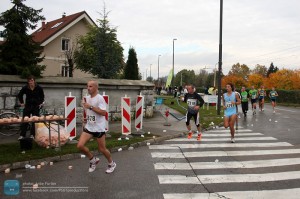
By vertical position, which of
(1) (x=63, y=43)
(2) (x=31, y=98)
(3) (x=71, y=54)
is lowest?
(2) (x=31, y=98)

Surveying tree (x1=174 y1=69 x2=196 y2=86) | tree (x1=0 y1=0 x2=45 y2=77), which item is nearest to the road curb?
tree (x1=0 y1=0 x2=45 y2=77)

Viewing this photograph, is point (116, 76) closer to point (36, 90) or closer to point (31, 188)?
point (36, 90)

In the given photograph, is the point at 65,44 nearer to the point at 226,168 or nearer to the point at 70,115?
the point at 70,115

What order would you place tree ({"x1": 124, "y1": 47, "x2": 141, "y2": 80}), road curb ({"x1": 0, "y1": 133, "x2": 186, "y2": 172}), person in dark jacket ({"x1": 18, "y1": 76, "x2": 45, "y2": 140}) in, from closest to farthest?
road curb ({"x1": 0, "y1": 133, "x2": 186, "y2": 172}) < person in dark jacket ({"x1": 18, "y1": 76, "x2": 45, "y2": 140}) < tree ({"x1": 124, "y1": 47, "x2": 141, "y2": 80})

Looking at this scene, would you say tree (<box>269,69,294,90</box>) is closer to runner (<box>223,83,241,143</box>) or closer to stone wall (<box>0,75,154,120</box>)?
stone wall (<box>0,75,154,120</box>)

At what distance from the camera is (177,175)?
6586mm

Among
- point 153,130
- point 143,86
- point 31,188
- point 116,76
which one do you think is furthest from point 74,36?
point 31,188

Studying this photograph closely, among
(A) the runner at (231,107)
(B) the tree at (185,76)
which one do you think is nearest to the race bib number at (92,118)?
(A) the runner at (231,107)

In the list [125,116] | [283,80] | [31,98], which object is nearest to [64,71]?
[125,116]

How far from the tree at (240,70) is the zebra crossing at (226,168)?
86096 millimetres

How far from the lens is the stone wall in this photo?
11.5 meters

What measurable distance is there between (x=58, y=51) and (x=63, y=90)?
1114 inches

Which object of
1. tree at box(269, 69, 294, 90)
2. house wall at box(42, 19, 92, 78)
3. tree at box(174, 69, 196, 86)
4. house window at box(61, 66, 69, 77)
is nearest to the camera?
house wall at box(42, 19, 92, 78)

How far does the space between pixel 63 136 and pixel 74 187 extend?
3435 mm
